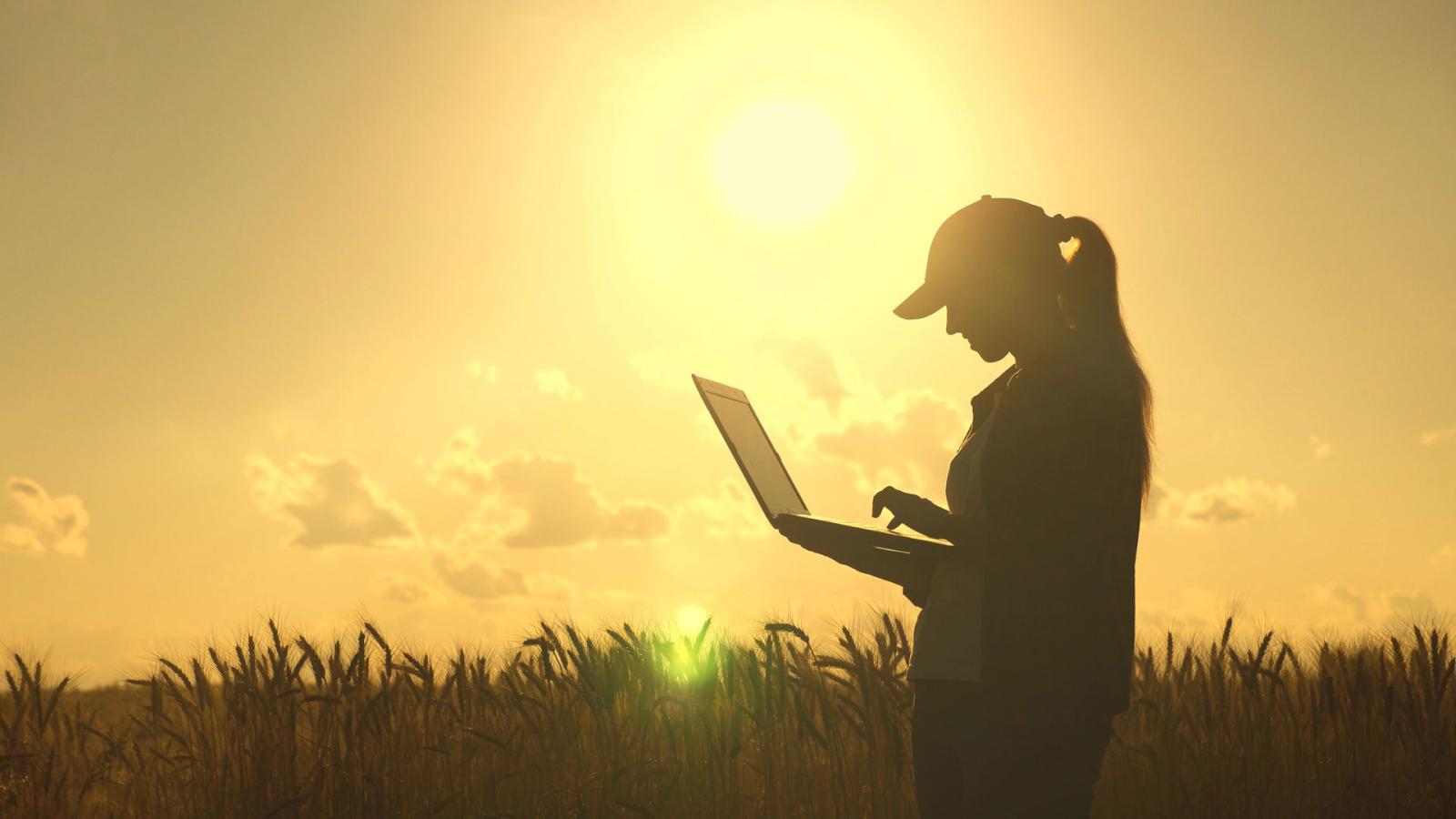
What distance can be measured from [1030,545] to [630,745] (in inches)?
131

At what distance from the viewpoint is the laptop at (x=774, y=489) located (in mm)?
2922

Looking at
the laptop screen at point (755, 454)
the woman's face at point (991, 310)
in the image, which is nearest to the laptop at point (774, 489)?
the laptop screen at point (755, 454)

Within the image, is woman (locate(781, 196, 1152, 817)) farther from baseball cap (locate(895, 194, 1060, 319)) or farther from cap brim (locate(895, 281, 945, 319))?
cap brim (locate(895, 281, 945, 319))

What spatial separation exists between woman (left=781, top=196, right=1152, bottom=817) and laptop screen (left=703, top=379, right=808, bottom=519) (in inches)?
19.6

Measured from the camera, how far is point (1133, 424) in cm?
286

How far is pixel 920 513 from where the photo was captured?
2914 millimetres

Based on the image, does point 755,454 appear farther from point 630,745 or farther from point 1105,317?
point 630,745

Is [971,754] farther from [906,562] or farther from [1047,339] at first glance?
[1047,339]

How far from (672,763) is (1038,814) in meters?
2.98

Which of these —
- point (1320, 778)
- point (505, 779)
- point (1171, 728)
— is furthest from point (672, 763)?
point (1320, 778)

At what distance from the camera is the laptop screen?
3443mm

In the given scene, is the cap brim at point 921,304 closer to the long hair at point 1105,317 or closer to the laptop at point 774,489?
the long hair at point 1105,317

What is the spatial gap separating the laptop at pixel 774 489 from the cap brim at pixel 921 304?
605mm

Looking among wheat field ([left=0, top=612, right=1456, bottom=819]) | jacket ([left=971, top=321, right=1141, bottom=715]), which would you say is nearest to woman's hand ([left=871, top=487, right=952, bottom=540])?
jacket ([left=971, top=321, right=1141, bottom=715])
